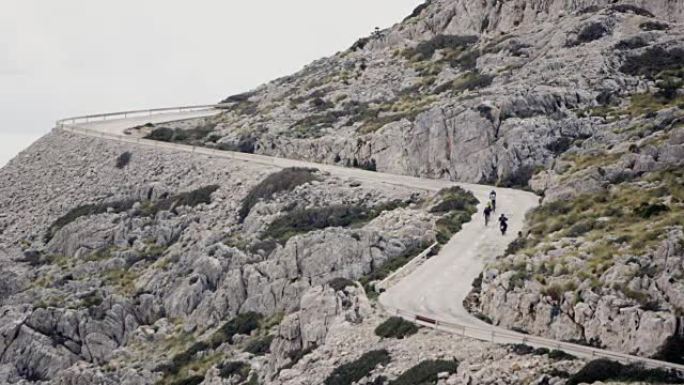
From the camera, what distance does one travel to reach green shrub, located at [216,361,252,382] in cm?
4997

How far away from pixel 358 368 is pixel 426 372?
12.3 ft

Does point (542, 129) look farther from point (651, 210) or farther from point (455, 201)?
point (651, 210)

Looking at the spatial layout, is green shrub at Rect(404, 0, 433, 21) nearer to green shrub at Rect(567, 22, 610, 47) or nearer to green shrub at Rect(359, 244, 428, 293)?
green shrub at Rect(567, 22, 610, 47)

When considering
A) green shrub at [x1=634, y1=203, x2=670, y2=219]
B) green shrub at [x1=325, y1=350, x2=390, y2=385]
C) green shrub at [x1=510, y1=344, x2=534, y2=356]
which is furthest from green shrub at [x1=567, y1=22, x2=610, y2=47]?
green shrub at [x1=510, y1=344, x2=534, y2=356]

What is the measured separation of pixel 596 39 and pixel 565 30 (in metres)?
3.28

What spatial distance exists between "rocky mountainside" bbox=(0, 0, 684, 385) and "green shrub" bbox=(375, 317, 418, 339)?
0.72 feet

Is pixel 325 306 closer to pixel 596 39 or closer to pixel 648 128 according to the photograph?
pixel 648 128

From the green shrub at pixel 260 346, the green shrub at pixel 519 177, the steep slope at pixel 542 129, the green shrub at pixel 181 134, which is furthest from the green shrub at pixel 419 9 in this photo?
the green shrub at pixel 260 346

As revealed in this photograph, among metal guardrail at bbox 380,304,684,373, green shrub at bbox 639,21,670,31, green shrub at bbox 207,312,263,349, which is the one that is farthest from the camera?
green shrub at bbox 639,21,670,31

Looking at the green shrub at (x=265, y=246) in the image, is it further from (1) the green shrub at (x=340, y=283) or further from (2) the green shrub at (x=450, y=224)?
(1) the green shrub at (x=340, y=283)

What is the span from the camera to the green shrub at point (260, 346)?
51.7 metres

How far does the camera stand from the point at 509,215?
60.7m

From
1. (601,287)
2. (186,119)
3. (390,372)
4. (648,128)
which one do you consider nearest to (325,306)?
(390,372)

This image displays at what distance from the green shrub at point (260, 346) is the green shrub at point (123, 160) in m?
36.9
